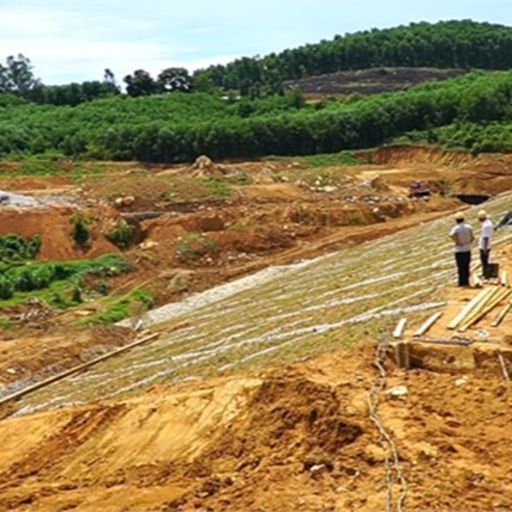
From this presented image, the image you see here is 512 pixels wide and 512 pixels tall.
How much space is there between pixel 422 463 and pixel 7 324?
20.8 meters

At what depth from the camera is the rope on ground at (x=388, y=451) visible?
336 inches

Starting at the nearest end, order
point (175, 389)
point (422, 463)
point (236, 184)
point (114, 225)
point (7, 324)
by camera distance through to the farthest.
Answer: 1. point (422, 463)
2. point (175, 389)
3. point (7, 324)
4. point (114, 225)
5. point (236, 184)

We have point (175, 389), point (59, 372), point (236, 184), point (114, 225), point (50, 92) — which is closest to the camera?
point (175, 389)

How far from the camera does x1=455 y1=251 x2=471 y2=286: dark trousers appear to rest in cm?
1599

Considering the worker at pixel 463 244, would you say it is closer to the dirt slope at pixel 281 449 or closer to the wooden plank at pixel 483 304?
the wooden plank at pixel 483 304

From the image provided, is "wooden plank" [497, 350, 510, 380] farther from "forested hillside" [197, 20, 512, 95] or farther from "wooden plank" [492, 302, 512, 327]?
"forested hillside" [197, 20, 512, 95]

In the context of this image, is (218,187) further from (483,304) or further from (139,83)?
(139,83)

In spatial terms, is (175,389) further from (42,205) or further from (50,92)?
(50,92)

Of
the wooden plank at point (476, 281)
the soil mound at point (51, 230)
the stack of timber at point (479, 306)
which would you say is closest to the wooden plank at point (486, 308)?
the stack of timber at point (479, 306)

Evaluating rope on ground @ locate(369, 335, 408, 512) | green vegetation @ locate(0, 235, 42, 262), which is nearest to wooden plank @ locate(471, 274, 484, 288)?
rope on ground @ locate(369, 335, 408, 512)

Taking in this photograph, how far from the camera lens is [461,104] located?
65312 mm

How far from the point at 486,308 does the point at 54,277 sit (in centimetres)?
2274

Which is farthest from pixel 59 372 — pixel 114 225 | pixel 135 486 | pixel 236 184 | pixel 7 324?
pixel 236 184

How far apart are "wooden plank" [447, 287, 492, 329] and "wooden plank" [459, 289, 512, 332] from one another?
0.40ft
